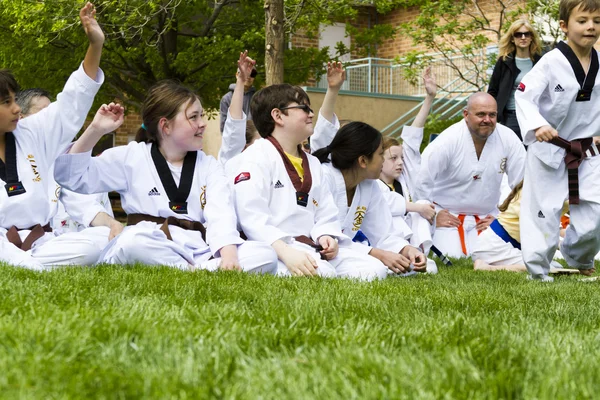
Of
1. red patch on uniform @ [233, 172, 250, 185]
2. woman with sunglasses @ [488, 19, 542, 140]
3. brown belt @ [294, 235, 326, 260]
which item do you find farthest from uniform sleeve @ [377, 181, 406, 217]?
woman with sunglasses @ [488, 19, 542, 140]

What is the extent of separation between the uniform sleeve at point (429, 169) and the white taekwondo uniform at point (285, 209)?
9.49 feet

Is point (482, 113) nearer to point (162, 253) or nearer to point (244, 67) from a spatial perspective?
point (244, 67)

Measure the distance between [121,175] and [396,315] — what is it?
2936mm

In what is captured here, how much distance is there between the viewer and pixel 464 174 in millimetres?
8977

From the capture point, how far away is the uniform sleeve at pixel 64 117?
529 centimetres

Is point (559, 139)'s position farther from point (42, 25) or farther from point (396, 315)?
point (42, 25)

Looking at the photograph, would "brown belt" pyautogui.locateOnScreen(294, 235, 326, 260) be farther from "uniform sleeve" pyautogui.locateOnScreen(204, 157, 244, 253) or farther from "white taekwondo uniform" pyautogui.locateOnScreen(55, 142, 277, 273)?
"uniform sleeve" pyautogui.locateOnScreen(204, 157, 244, 253)

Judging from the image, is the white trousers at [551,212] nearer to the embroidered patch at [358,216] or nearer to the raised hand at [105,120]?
the embroidered patch at [358,216]

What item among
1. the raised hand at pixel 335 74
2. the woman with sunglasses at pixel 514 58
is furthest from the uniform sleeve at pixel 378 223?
the woman with sunglasses at pixel 514 58

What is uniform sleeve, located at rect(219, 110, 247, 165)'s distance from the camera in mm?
7227

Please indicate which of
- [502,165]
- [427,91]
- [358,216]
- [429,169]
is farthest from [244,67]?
[502,165]

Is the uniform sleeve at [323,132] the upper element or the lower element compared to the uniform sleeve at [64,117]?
lower

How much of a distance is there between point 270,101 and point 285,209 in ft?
2.82

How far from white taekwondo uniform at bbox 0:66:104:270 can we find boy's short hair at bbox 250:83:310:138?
1331mm
